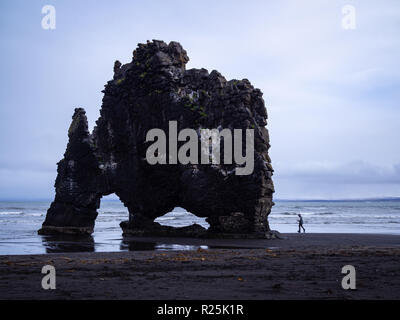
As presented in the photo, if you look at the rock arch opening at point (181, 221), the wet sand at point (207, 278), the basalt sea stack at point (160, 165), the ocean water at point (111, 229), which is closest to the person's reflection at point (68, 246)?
the ocean water at point (111, 229)

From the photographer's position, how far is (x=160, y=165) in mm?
39031

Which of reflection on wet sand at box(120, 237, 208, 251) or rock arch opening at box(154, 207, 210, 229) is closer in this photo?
reflection on wet sand at box(120, 237, 208, 251)

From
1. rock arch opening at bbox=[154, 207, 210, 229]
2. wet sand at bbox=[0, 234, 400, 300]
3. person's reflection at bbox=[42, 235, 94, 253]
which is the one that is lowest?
rock arch opening at bbox=[154, 207, 210, 229]

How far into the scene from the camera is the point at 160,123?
39.1 metres

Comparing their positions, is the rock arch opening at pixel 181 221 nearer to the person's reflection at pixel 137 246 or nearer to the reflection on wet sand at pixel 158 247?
the person's reflection at pixel 137 246

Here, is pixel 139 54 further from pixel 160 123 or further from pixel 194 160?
pixel 194 160

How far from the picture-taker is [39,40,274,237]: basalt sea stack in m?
34.6

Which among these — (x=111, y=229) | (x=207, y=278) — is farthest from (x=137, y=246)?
(x=111, y=229)

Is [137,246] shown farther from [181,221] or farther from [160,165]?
[181,221]

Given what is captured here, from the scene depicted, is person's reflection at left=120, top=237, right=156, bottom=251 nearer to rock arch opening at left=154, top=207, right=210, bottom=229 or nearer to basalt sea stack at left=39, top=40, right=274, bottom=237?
basalt sea stack at left=39, top=40, right=274, bottom=237

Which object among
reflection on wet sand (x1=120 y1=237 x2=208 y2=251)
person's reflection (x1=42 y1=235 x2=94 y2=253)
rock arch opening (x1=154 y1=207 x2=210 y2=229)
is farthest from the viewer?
rock arch opening (x1=154 y1=207 x2=210 y2=229)

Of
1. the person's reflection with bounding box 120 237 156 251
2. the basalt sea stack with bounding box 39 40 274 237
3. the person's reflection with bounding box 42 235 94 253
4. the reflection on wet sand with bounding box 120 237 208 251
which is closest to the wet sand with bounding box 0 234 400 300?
the person's reflection with bounding box 42 235 94 253
